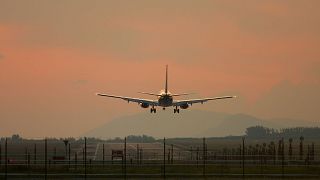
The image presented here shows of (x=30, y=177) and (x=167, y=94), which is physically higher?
(x=167, y=94)

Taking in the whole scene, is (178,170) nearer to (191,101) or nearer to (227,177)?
(227,177)

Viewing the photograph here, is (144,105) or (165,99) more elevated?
(165,99)

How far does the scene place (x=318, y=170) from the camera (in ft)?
200

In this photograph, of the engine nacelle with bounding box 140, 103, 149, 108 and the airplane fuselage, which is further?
the engine nacelle with bounding box 140, 103, 149, 108

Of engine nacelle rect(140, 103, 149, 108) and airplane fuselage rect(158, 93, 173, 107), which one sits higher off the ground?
airplane fuselage rect(158, 93, 173, 107)

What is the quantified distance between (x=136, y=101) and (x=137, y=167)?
51215 millimetres

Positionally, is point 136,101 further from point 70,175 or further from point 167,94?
point 70,175

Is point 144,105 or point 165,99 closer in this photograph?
point 165,99

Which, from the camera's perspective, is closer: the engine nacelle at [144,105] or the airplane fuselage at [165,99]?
the airplane fuselage at [165,99]

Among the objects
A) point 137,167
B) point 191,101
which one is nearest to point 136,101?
point 191,101

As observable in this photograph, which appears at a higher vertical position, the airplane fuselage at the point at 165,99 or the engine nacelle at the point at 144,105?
the airplane fuselage at the point at 165,99

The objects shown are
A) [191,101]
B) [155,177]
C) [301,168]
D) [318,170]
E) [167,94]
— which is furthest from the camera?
[191,101]

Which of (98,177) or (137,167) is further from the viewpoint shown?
(137,167)

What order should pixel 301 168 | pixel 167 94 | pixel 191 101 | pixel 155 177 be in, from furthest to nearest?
pixel 191 101
pixel 167 94
pixel 301 168
pixel 155 177
